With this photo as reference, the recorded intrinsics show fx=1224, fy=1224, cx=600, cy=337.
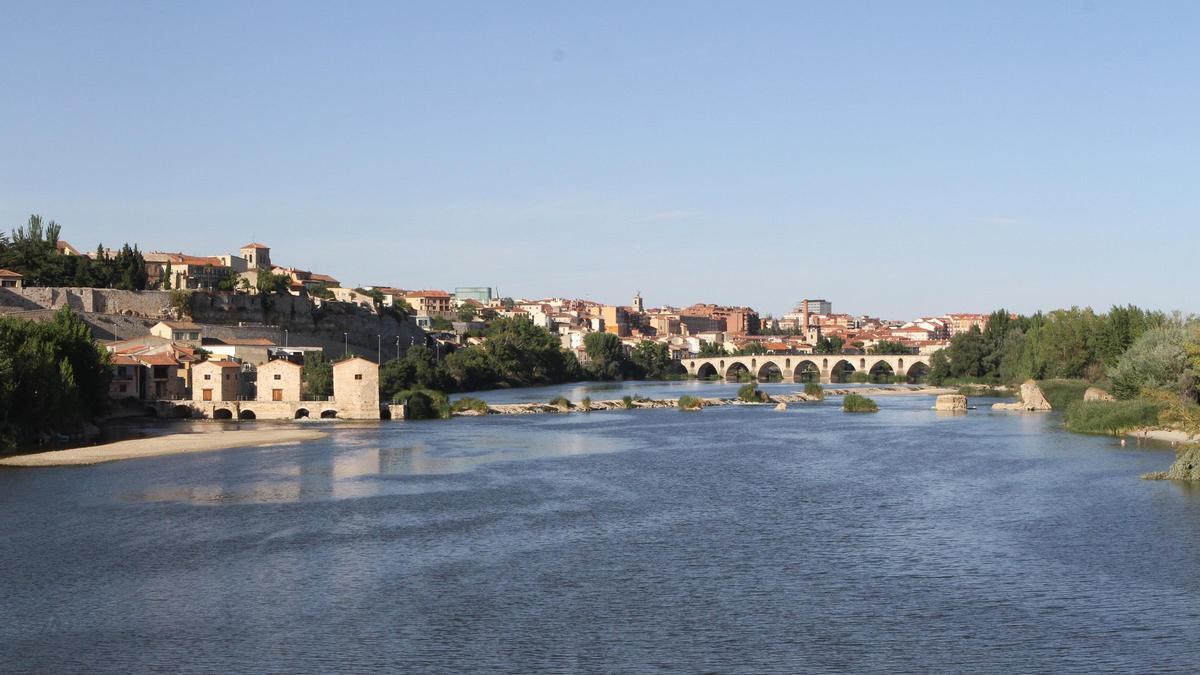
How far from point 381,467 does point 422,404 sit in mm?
16465

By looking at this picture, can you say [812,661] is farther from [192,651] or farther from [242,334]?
[242,334]

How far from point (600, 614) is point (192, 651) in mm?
4227

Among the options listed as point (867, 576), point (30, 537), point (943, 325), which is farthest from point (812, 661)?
point (943, 325)

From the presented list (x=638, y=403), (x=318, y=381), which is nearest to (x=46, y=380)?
(x=318, y=381)

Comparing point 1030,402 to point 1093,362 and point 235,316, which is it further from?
point 235,316

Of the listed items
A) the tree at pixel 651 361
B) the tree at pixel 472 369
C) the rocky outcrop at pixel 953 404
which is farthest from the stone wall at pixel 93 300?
the tree at pixel 651 361

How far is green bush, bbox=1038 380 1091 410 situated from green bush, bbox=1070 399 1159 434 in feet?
30.2

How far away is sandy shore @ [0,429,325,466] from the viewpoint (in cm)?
2727

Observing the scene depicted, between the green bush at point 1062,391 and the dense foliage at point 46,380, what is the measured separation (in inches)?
1275

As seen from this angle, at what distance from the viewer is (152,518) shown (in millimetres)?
19469

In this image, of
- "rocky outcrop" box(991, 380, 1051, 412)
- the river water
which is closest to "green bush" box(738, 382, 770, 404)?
"rocky outcrop" box(991, 380, 1051, 412)

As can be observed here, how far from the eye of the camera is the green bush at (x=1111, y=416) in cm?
3148

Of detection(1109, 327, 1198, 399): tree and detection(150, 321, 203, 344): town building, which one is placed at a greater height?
detection(150, 321, 203, 344): town building

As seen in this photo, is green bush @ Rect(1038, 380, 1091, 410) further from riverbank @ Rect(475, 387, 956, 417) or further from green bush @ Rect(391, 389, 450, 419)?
green bush @ Rect(391, 389, 450, 419)
